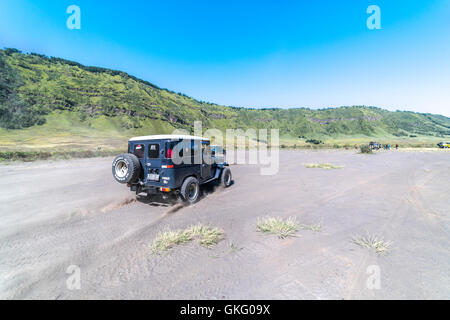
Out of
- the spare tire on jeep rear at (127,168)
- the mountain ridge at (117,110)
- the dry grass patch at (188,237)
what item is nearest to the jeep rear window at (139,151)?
the spare tire on jeep rear at (127,168)

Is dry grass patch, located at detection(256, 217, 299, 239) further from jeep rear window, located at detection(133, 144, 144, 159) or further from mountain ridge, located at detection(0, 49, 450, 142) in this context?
mountain ridge, located at detection(0, 49, 450, 142)

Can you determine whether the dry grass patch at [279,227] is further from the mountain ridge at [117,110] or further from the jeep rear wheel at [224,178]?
the mountain ridge at [117,110]

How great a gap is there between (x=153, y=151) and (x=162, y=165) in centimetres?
65

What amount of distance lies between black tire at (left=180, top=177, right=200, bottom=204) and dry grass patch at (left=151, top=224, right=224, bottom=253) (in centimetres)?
186

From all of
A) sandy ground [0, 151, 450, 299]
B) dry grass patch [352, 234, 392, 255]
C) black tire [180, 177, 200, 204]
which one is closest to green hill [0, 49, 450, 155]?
sandy ground [0, 151, 450, 299]

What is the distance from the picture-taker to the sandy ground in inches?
105

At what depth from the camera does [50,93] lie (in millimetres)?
75938

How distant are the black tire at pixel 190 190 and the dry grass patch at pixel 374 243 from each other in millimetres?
4756

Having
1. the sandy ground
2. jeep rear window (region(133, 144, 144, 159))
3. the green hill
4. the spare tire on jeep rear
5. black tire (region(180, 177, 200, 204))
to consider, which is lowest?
the sandy ground

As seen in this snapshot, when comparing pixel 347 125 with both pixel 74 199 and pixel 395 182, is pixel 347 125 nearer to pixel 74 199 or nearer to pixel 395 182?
pixel 395 182

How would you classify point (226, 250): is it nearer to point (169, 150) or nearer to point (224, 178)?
point (169, 150)

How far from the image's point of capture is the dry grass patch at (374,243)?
353 centimetres
